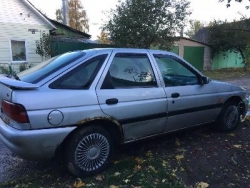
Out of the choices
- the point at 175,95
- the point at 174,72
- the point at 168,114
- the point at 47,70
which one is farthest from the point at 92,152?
the point at 174,72

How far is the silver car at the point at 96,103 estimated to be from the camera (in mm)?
3139

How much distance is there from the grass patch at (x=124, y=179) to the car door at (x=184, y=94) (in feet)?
2.63

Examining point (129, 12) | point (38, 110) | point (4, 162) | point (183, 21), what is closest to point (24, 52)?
point (129, 12)

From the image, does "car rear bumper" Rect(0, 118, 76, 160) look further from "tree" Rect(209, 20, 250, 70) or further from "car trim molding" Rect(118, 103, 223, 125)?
"tree" Rect(209, 20, 250, 70)

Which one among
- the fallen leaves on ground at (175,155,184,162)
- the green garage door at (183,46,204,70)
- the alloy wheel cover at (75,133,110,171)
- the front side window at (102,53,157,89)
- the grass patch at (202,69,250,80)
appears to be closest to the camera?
the alloy wheel cover at (75,133,110,171)

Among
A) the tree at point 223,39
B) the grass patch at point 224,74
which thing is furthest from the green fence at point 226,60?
the grass patch at point 224,74

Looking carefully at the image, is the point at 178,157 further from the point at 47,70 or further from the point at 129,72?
the point at 47,70

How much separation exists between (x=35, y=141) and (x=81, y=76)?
982mm

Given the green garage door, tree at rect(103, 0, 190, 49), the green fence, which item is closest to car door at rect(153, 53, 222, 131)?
tree at rect(103, 0, 190, 49)

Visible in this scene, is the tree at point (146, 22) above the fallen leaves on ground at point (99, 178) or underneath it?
above

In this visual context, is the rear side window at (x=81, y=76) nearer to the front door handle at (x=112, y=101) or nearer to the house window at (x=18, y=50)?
the front door handle at (x=112, y=101)

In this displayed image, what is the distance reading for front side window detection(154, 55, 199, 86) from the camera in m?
4.32

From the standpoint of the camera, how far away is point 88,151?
3566mm

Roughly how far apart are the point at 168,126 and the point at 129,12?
1329 centimetres
